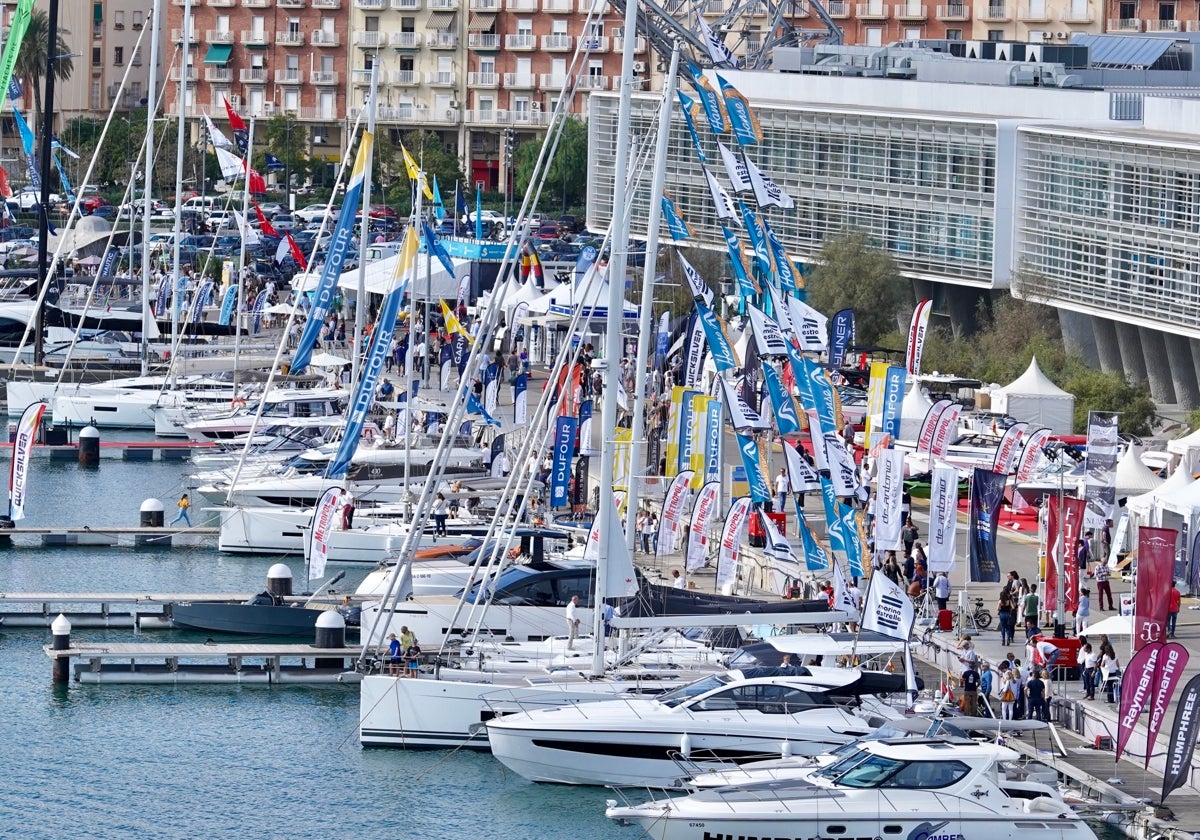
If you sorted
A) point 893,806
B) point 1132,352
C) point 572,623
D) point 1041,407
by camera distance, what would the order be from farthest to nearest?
point 1132,352 < point 1041,407 < point 572,623 < point 893,806

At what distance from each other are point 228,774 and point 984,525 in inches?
574

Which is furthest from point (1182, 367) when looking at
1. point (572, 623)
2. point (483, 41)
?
point (483, 41)

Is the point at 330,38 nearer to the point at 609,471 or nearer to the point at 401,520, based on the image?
the point at 401,520

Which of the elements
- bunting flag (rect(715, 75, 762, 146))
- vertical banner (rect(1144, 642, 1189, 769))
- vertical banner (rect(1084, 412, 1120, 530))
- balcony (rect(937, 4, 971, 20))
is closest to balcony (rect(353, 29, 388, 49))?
balcony (rect(937, 4, 971, 20))

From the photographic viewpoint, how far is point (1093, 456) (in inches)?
1870

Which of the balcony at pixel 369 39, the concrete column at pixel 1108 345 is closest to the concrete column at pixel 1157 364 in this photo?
the concrete column at pixel 1108 345

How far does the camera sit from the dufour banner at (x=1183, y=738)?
102ft

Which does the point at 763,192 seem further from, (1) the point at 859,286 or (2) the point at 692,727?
(1) the point at 859,286

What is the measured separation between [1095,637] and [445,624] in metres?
11.6

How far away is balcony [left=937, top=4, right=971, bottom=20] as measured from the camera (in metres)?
142

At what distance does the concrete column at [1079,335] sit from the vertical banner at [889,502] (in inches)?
1367

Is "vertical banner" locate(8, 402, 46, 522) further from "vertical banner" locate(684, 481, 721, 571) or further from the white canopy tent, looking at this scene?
the white canopy tent

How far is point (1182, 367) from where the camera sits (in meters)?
72.6

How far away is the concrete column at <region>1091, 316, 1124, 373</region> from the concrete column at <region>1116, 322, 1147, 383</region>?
89cm
